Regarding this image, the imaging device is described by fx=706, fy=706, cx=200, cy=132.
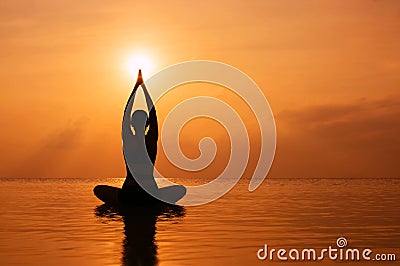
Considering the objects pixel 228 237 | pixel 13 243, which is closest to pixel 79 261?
pixel 13 243

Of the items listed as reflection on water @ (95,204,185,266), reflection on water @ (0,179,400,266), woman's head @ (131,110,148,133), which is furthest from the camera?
woman's head @ (131,110,148,133)

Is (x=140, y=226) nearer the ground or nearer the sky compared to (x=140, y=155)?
nearer the ground

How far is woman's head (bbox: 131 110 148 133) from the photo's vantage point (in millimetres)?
46625

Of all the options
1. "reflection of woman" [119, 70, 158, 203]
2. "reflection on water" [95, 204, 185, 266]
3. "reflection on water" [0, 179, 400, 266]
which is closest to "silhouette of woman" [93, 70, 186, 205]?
"reflection of woman" [119, 70, 158, 203]

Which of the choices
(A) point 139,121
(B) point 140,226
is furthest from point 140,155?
(B) point 140,226

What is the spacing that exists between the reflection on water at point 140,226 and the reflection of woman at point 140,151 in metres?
1.19

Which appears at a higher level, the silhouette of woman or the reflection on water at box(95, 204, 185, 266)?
the silhouette of woman

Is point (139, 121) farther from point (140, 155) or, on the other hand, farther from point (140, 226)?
point (140, 226)

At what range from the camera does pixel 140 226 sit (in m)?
34.0

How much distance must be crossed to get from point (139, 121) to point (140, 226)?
13.8 m

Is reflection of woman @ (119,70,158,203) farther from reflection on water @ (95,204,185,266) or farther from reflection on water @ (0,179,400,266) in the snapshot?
reflection on water @ (0,179,400,266)

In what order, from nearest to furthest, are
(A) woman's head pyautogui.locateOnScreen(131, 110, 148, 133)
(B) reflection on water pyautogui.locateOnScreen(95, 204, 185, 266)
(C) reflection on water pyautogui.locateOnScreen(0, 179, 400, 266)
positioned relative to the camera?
(B) reflection on water pyautogui.locateOnScreen(95, 204, 185, 266) < (C) reflection on water pyautogui.locateOnScreen(0, 179, 400, 266) < (A) woman's head pyautogui.locateOnScreen(131, 110, 148, 133)

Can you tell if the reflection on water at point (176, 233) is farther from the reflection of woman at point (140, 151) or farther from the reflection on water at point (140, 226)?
the reflection of woman at point (140, 151)

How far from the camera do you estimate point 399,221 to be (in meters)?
36.6
